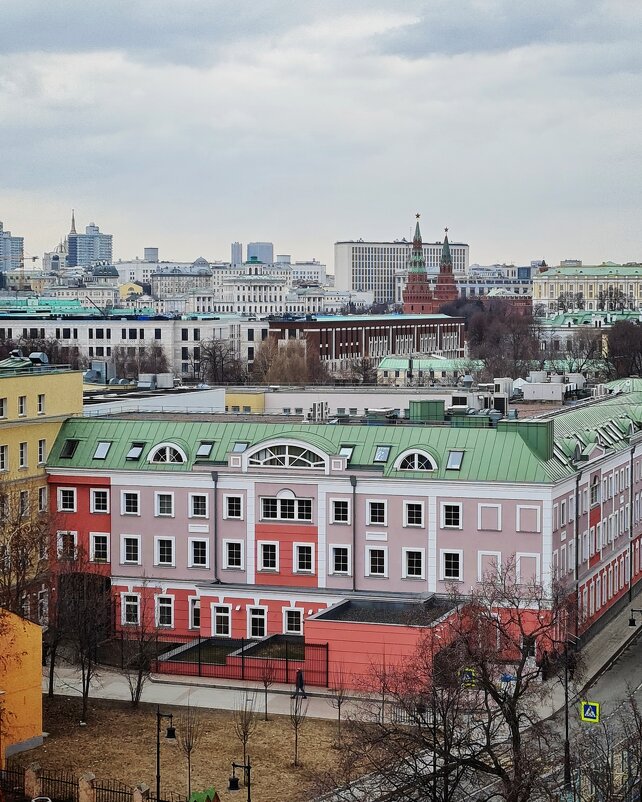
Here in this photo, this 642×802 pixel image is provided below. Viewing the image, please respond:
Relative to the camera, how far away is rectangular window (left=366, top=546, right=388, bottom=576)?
181ft

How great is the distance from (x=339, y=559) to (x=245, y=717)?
13000 millimetres

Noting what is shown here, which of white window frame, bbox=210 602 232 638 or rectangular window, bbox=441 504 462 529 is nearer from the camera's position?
rectangular window, bbox=441 504 462 529

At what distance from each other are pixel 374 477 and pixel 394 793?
21127mm

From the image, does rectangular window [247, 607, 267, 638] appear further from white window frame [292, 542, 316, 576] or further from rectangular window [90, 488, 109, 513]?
rectangular window [90, 488, 109, 513]

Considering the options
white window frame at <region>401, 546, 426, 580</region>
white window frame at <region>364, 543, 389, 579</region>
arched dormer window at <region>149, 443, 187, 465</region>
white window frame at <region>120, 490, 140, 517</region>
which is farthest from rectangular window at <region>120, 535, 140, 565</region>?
white window frame at <region>401, 546, 426, 580</region>

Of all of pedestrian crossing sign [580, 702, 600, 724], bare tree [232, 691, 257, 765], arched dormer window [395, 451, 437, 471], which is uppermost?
arched dormer window [395, 451, 437, 471]

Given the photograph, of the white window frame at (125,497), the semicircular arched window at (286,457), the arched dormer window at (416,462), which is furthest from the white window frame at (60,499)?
the arched dormer window at (416,462)

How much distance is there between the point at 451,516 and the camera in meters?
54.3

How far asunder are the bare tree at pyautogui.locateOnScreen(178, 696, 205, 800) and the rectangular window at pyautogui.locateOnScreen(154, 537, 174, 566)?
995cm

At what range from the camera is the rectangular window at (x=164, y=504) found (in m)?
57.5

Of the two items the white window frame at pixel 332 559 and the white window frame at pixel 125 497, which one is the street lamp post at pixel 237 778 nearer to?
the white window frame at pixel 332 559

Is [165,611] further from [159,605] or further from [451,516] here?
[451,516]

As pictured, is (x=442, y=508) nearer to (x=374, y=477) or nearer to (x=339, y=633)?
(x=374, y=477)

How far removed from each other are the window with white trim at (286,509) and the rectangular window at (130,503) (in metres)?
4.79
